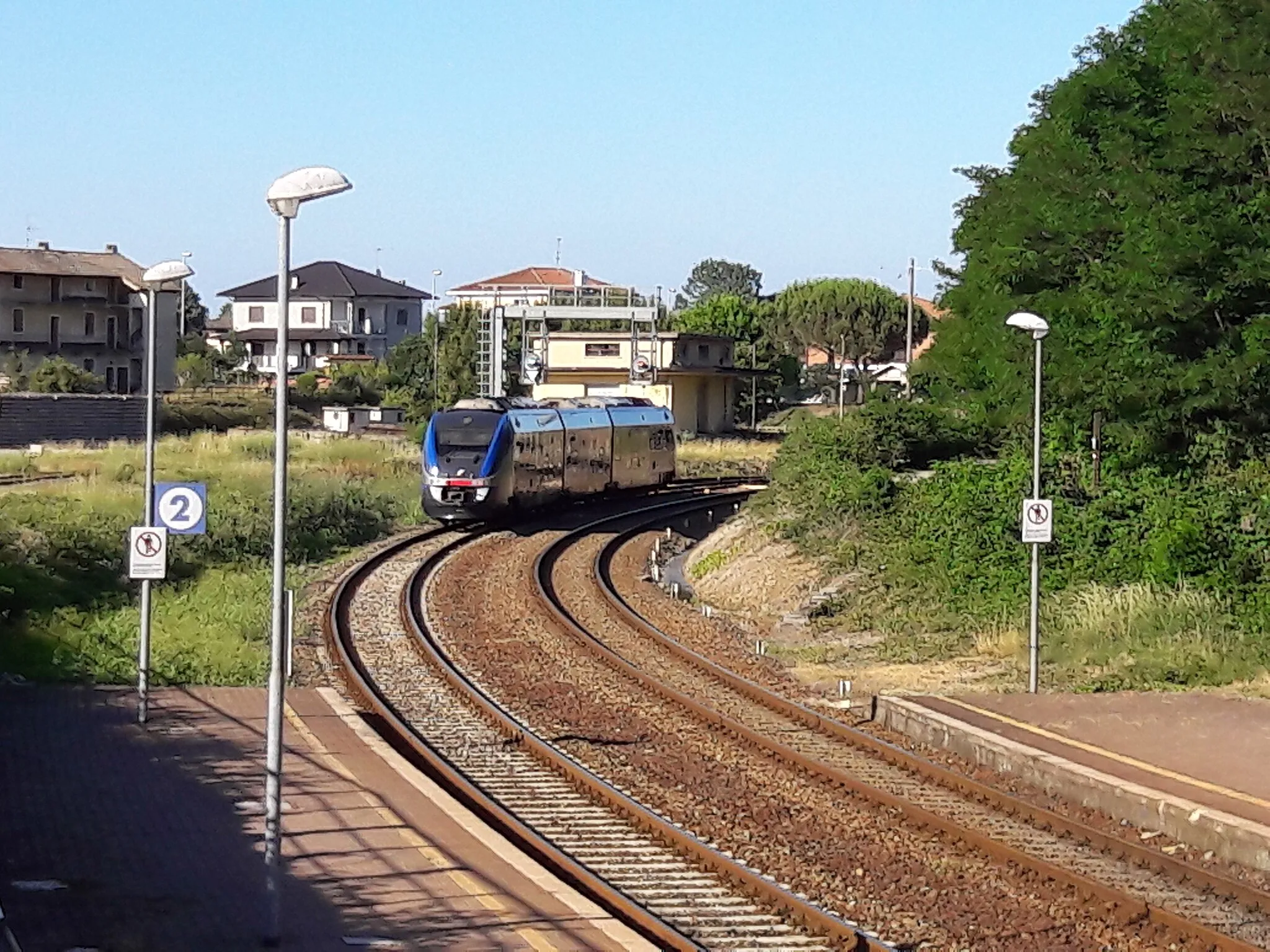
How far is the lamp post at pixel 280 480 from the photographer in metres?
9.97

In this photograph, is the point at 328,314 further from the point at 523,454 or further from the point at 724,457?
the point at 523,454

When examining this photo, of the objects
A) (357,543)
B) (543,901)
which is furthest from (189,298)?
(543,901)

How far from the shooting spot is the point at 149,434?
1775 centimetres

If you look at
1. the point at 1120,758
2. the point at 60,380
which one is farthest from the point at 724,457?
the point at 1120,758

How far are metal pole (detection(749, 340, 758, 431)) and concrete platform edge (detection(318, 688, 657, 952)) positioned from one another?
219ft

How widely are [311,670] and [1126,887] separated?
11674mm

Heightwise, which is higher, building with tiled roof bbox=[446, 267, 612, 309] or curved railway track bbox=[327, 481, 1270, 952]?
building with tiled roof bbox=[446, 267, 612, 309]

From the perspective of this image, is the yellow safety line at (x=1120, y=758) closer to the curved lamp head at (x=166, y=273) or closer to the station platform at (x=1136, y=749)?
the station platform at (x=1136, y=749)

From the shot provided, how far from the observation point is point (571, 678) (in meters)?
21.0

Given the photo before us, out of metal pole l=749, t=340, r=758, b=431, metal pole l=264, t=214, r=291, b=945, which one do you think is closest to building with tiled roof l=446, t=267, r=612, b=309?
metal pole l=749, t=340, r=758, b=431

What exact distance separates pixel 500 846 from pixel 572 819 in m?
1.81

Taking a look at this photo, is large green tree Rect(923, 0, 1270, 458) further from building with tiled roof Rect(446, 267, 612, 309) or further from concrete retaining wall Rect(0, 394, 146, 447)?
building with tiled roof Rect(446, 267, 612, 309)

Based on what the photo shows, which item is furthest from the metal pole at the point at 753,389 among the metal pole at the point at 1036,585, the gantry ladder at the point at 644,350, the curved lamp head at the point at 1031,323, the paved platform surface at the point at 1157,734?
the paved platform surface at the point at 1157,734

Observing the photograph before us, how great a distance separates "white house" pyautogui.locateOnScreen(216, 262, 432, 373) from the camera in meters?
117
